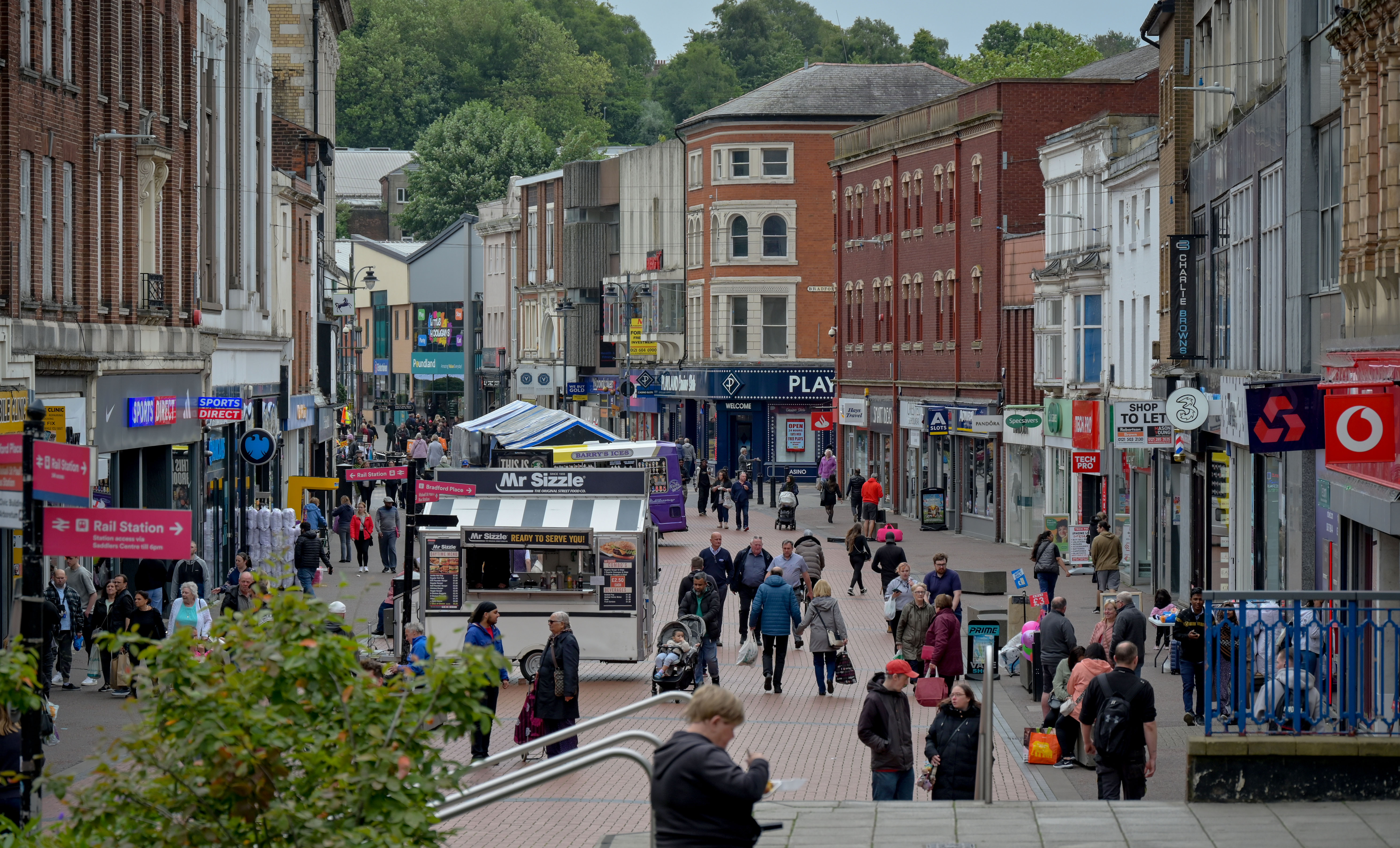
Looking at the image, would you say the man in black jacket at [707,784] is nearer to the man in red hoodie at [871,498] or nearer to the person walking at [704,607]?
the person walking at [704,607]

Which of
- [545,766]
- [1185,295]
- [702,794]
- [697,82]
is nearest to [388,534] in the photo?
[1185,295]

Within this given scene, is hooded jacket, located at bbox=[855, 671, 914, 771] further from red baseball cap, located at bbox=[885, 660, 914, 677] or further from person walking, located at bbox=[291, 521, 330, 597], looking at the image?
person walking, located at bbox=[291, 521, 330, 597]

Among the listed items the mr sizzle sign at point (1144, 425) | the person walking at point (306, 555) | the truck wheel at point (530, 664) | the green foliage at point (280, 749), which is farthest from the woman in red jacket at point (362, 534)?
the green foliage at point (280, 749)

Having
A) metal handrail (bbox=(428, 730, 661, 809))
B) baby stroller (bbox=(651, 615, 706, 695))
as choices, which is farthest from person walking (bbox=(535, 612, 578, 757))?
metal handrail (bbox=(428, 730, 661, 809))

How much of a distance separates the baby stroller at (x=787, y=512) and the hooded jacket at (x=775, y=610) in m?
24.8

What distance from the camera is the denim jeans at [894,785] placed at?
48.4 feet

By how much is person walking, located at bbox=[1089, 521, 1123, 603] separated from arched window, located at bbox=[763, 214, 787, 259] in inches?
1610

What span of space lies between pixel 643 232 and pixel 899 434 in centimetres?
2726

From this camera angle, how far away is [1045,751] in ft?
59.6

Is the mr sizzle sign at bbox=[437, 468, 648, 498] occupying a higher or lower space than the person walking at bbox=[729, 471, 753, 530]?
higher

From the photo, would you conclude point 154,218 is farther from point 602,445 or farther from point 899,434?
point 899,434

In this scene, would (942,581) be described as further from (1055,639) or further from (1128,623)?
(1128,623)

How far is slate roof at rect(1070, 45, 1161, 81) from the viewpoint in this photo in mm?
57844

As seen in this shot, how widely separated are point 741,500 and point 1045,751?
3161 cm
